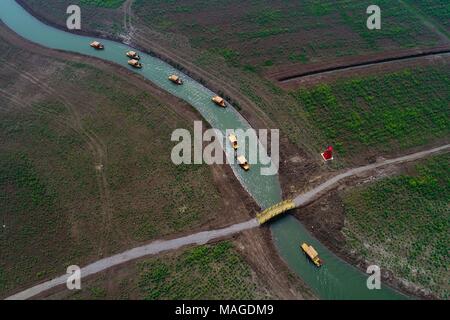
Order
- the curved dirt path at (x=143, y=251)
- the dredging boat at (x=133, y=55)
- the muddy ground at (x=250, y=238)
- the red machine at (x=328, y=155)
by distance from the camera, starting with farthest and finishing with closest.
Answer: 1. the dredging boat at (x=133, y=55)
2. the red machine at (x=328, y=155)
3. the curved dirt path at (x=143, y=251)
4. the muddy ground at (x=250, y=238)

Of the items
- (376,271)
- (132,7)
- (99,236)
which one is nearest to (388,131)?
(376,271)

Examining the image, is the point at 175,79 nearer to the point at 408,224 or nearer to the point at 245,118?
the point at 245,118

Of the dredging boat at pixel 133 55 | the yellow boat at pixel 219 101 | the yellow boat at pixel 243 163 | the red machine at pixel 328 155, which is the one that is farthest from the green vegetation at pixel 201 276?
the dredging boat at pixel 133 55

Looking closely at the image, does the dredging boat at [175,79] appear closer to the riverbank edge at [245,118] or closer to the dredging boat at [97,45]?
the riverbank edge at [245,118]

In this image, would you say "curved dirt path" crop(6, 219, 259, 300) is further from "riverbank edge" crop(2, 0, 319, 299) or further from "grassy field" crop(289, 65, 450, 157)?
"grassy field" crop(289, 65, 450, 157)

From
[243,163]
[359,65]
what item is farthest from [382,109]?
[243,163]

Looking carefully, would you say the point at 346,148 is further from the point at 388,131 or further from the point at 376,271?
the point at 376,271

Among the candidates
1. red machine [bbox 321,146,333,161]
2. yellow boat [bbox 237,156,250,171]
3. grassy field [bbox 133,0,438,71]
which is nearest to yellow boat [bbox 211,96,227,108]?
grassy field [bbox 133,0,438,71]
